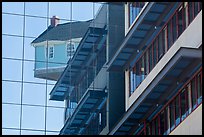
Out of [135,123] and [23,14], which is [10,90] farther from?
[135,123]

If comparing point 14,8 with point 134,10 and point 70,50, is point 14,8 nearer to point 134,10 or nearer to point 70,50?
point 70,50

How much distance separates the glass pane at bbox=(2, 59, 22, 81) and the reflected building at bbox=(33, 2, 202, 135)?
2308mm

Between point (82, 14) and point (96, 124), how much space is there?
9947mm

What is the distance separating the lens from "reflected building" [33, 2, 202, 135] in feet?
165

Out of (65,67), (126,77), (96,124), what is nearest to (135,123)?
(126,77)

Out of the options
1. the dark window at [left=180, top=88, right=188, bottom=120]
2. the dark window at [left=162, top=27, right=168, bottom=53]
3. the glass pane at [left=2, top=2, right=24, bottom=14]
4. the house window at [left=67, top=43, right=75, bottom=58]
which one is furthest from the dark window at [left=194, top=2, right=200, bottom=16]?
the glass pane at [left=2, top=2, right=24, bottom=14]

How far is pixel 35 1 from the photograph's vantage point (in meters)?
75.1

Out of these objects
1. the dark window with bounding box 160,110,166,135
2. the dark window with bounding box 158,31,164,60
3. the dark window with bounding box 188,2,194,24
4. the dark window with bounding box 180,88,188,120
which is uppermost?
the dark window with bounding box 188,2,194,24

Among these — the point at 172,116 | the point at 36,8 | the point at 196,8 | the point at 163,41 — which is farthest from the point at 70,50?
the point at 196,8

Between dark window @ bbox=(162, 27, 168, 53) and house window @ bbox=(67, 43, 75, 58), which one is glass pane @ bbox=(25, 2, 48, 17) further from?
dark window @ bbox=(162, 27, 168, 53)

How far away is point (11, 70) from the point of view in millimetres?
73188

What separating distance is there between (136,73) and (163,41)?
21.3 ft

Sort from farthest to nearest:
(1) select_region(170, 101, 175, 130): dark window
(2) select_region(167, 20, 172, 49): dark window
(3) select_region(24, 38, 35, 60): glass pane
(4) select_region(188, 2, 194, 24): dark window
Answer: (3) select_region(24, 38, 35, 60): glass pane
(2) select_region(167, 20, 172, 49): dark window
(1) select_region(170, 101, 175, 130): dark window
(4) select_region(188, 2, 194, 24): dark window

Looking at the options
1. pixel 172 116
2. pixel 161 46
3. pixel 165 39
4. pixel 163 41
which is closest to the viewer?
pixel 172 116
